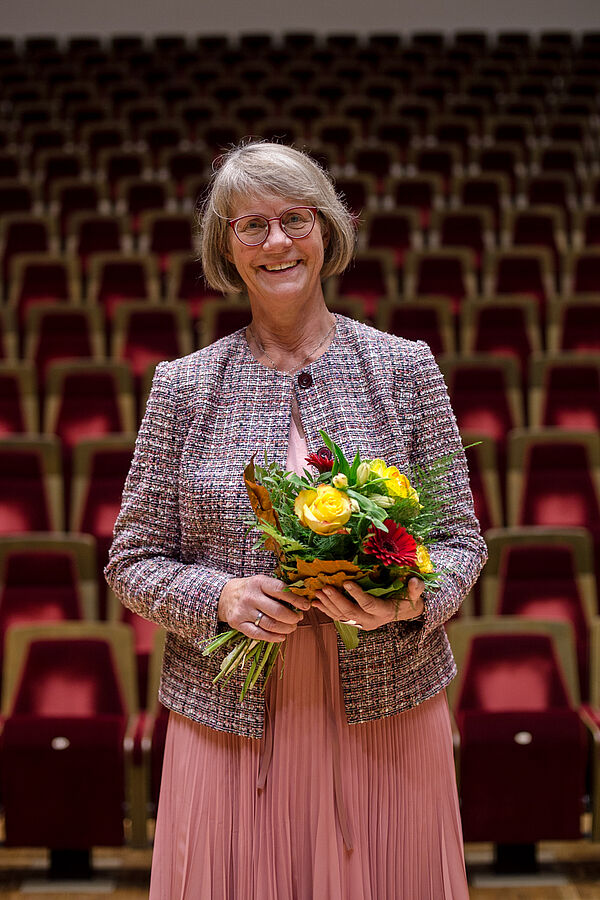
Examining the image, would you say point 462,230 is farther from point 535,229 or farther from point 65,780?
point 65,780

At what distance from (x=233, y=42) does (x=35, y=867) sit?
276 centimetres

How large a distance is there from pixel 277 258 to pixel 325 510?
102 mm

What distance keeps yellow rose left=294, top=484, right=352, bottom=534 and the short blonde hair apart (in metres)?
0.11

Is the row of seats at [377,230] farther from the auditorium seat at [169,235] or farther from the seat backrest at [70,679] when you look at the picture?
the seat backrest at [70,679]

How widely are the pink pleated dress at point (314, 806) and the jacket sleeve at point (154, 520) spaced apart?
45 mm

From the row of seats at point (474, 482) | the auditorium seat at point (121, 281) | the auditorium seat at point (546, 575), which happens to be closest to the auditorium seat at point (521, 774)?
the auditorium seat at point (546, 575)

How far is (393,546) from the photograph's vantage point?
1.11 feet

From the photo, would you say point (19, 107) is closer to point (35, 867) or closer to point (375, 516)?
point (35, 867)

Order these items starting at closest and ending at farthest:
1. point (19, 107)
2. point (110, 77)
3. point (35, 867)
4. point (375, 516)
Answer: point (375, 516)
point (35, 867)
point (19, 107)
point (110, 77)

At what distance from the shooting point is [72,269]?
1611 mm

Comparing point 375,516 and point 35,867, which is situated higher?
point 375,516

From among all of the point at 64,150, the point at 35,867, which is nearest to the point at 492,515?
the point at 35,867

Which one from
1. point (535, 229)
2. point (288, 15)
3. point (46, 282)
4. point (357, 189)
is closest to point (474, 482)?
point (46, 282)

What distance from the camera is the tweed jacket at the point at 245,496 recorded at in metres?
0.38
